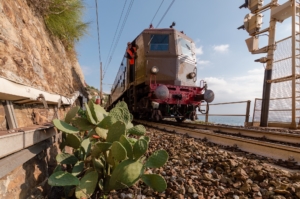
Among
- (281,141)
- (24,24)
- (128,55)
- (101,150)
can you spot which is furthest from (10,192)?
(128,55)

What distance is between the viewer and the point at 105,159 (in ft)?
5.62

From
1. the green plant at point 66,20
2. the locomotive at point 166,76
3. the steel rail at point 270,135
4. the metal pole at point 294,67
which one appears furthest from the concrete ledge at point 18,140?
the metal pole at point 294,67

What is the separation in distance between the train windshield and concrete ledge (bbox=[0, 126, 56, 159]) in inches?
244

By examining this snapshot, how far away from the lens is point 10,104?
1539 mm

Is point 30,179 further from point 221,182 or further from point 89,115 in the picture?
point 221,182

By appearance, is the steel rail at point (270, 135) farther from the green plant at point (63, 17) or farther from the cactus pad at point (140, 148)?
the green plant at point (63, 17)

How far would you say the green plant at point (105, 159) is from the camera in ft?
4.71

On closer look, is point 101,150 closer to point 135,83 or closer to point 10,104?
point 10,104

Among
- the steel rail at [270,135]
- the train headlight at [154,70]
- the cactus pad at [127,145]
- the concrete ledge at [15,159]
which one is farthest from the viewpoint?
the train headlight at [154,70]

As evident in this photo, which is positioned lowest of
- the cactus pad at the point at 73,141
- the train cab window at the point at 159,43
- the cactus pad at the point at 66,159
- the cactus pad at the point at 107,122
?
the cactus pad at the point at 66,159

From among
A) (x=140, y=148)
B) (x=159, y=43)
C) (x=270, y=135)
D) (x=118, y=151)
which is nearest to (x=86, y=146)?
(x=118, y=151)

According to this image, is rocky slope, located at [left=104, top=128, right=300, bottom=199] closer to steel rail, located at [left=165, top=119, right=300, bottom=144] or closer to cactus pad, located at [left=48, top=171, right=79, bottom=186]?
cactus pad, located at [left=48, top=171, right=79, bottom=186]

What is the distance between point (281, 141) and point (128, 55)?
5727 mm

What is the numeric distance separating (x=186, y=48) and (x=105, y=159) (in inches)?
252
